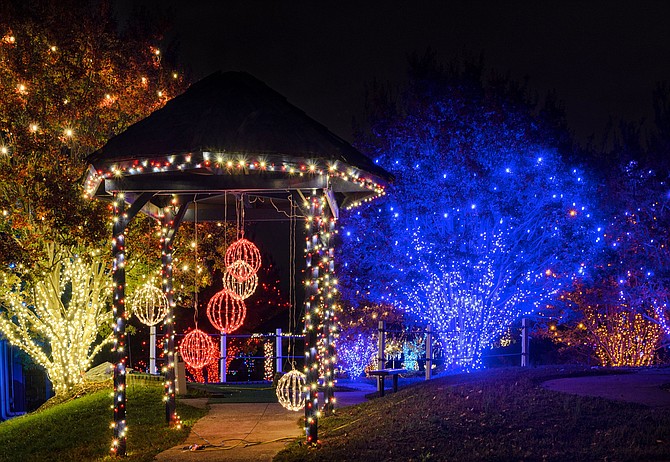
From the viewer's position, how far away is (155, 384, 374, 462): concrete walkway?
936 cm

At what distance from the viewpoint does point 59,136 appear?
1595 centimetres

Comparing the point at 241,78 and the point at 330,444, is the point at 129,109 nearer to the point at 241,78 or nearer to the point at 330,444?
the point at 241,78

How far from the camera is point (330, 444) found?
9.26 m

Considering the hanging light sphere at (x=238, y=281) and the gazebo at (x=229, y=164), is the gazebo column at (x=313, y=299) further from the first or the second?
the hanging light sphere at (x=238, y=281)

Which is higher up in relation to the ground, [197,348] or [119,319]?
[119,319]

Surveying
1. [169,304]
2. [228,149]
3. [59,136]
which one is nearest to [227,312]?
[169,304]

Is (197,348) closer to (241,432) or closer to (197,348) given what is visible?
(197,348)

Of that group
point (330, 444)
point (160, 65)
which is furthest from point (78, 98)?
point (330, 444)

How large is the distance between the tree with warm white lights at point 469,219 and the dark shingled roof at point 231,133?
8298 millimetres

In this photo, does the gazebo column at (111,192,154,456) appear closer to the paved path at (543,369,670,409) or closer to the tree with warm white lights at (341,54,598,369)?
the paved path at (543,369,670,409)

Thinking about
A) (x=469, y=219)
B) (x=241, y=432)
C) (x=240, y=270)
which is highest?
(x=469, y=219)

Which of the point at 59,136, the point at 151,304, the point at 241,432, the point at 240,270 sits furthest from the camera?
the point at 59,136

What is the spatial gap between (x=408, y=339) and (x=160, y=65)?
12.2 m

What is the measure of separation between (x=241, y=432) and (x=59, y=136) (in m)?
8.26
